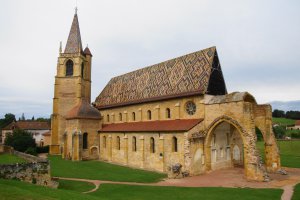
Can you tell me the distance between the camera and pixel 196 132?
2945cm

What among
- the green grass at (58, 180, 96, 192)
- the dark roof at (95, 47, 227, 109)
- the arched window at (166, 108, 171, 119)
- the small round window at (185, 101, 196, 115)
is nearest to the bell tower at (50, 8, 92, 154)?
the dark roof at (95, 47, 227, 109)

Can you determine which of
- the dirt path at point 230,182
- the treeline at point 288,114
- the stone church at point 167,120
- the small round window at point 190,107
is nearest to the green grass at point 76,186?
the dirt path at point 230,182

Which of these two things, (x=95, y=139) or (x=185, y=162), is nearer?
(x=185, y=162)

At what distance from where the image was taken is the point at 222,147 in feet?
108

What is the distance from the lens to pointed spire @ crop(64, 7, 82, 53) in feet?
167

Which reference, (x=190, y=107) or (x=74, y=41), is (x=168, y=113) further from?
(x=74, y=41)

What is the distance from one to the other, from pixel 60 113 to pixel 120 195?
32.4 m

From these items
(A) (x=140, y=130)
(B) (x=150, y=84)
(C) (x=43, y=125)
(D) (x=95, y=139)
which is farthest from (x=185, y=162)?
(C) (x=43, y=125)

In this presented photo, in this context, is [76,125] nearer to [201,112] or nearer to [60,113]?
[60,113]

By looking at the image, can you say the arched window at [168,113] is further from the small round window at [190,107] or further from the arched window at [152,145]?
the arched window at [152,145]

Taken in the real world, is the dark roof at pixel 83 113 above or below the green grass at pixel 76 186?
above

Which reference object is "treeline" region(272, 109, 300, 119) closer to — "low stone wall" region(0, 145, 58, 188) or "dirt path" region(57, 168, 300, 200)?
"dirt path" region(57, 168, 300, 200)

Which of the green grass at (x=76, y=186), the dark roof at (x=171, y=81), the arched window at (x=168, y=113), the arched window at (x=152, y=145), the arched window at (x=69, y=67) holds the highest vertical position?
A: the arched window at (x=69, y=67)

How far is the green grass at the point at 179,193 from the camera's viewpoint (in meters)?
18.6
